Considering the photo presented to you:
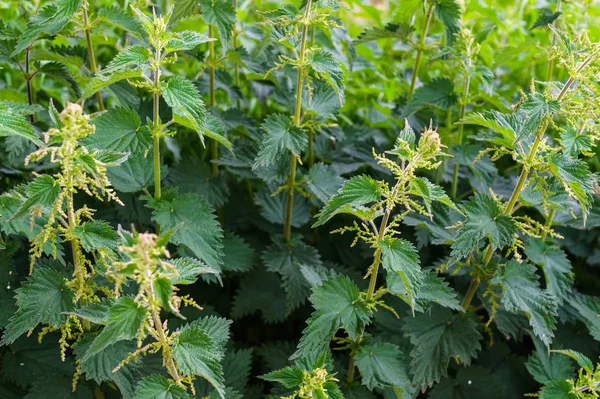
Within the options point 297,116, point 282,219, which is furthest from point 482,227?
point 282,219

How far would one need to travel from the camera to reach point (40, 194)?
1.44 m

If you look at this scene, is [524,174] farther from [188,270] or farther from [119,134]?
[119,134]

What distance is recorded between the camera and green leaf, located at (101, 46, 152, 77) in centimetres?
161

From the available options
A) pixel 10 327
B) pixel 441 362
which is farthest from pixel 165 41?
pixel 441 362

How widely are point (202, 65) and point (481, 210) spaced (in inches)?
46.1

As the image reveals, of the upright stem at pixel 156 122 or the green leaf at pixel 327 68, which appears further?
the green leaf at pixel 327 68

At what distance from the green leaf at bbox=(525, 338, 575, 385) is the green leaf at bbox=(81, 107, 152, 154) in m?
1.49

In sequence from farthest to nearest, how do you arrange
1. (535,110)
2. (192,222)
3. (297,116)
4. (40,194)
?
(297,116)
(192,222)
(535,110)
(40,194)

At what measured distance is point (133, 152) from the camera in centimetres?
179

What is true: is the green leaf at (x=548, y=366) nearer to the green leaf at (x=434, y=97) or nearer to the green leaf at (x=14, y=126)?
the green leaf at (x=434, y=97)

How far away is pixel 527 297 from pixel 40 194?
1490 millimetres

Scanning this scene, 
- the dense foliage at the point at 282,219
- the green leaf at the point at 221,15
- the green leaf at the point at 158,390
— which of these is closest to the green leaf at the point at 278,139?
the dense foliage at the point at 282,219

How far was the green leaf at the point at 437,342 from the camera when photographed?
6.51 feet

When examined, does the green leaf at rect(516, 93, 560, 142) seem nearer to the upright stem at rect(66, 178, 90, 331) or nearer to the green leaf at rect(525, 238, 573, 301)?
the green leaf at rect(525, 238, 573, 301)
